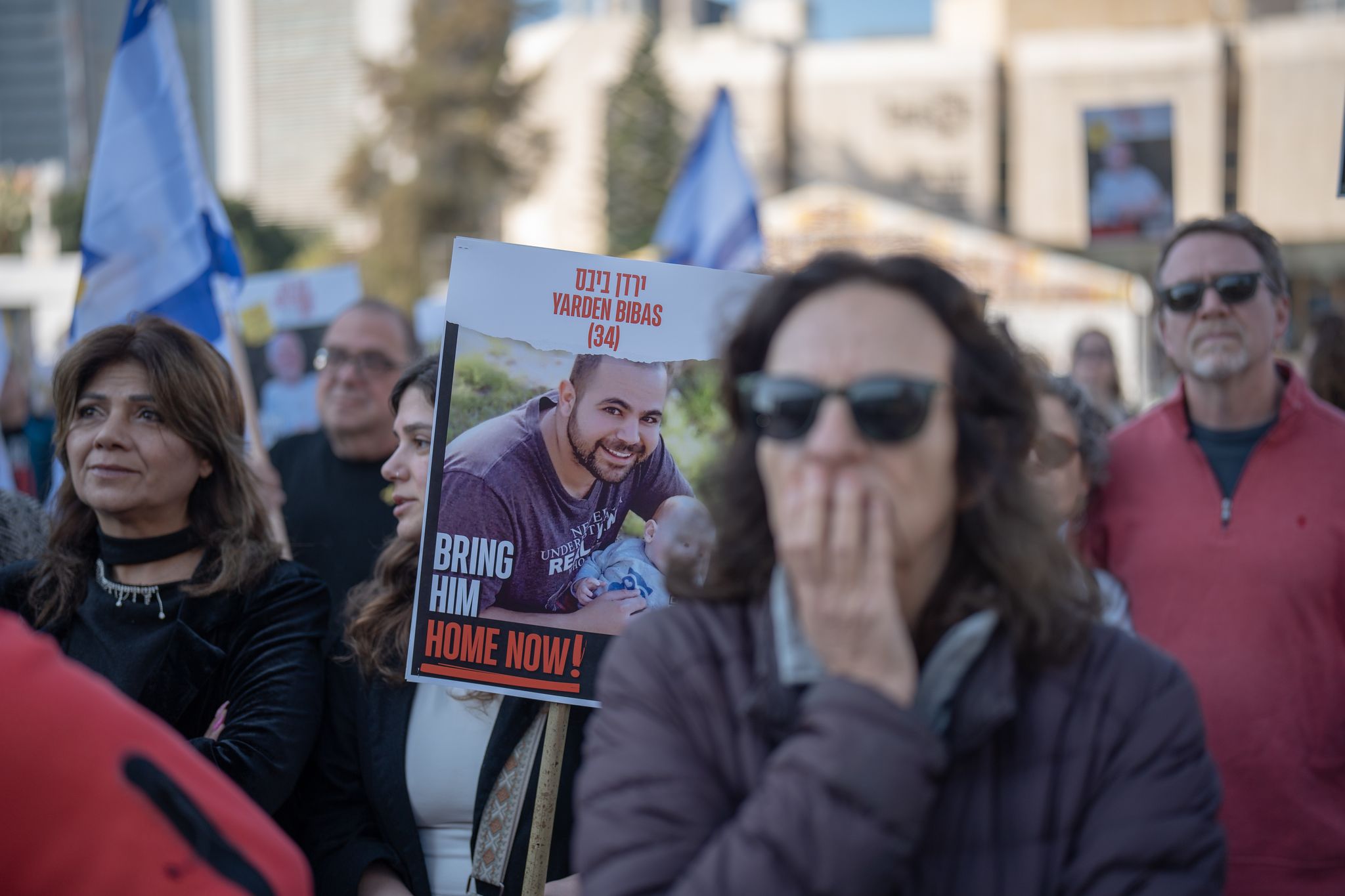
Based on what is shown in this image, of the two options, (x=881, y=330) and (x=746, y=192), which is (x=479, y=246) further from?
(x=746, y=192)

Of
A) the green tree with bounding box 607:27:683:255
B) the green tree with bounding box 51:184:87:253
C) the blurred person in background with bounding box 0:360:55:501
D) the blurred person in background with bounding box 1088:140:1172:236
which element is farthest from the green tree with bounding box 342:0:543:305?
the blurred person in background with bounding box 0:360:55:501

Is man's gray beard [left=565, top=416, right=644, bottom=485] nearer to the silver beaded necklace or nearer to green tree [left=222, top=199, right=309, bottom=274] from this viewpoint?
the silver beaded necklace

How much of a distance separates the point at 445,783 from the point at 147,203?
3168 mm

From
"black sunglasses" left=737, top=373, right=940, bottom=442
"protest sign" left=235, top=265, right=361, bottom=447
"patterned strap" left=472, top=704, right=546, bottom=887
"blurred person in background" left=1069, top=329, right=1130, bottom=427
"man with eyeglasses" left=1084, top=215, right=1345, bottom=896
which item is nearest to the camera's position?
"black sunglasses" left=737, top=373, right=940, bottom=442

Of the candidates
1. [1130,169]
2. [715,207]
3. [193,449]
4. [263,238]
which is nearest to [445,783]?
[193,449]

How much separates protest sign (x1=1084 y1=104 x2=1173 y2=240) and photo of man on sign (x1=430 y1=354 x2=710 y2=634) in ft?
22.4

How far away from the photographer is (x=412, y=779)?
2.72m

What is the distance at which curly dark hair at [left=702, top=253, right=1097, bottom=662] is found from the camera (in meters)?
1.72

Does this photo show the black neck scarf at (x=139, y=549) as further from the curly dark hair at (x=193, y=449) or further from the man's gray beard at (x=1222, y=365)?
the man's gray beard at (x=1222, y=365)

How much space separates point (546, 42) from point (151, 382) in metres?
57.9

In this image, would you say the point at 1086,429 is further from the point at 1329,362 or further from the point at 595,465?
the point at 1329,362

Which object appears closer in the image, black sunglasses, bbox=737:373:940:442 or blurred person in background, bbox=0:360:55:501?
black sunglasses, bbox=737:373:940:442

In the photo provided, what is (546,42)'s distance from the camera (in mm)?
57875

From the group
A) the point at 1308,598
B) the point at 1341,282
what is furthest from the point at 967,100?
the point at 1308,598
